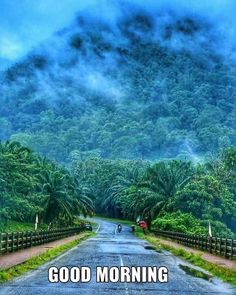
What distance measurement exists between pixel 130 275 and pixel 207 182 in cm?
5243

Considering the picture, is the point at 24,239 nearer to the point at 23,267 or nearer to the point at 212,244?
the point at 212,244

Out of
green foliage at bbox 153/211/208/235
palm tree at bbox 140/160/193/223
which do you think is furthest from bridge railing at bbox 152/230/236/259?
palm tree at bbox 140/160/193/223

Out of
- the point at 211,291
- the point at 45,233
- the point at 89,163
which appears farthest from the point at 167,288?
the point at 89,163

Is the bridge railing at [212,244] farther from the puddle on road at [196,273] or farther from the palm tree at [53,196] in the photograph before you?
the palm tree at [53,196]

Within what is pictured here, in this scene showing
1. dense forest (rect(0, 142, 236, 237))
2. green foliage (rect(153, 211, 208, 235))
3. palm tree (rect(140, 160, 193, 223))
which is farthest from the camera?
palm tree (rect(140, 160, 193, 223))

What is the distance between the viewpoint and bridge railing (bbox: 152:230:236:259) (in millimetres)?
27142

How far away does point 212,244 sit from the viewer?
104 feet

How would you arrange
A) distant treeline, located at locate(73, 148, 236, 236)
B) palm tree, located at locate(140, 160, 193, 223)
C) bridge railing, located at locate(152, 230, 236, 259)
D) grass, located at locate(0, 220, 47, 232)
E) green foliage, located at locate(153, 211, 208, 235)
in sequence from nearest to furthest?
bridge railing, located at locate(152, 230, 236, 259)
green foliage, located at locate(153, 211, 208, 235)
distant treeline, located at locate(73, 148, 236, 236)
grass, located at locate(0, 220, 47, 232)
palm tree, located at locate(140, 160, 193, 223)

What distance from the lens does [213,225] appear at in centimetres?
6525

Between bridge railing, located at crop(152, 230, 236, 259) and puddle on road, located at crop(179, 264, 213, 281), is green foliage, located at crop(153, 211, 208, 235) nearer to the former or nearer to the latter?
bridge railing, located at crop(152, 230, 236, 259)

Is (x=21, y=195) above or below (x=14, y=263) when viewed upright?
above

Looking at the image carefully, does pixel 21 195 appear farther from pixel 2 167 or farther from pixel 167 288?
pixel 167 288

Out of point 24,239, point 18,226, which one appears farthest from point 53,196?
point 24,239

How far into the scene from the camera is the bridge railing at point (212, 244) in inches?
1069
